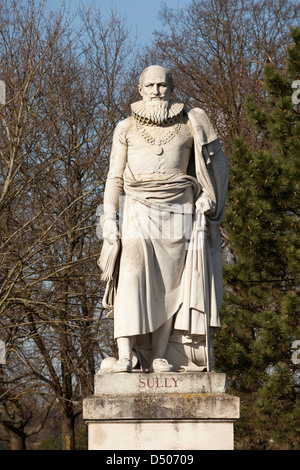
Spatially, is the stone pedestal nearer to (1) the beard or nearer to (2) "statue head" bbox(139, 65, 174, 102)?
(1) the beard

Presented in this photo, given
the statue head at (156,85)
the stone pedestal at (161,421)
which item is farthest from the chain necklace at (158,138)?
the stone pedestal at (161,421)

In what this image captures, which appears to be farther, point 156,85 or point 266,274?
point 266,274

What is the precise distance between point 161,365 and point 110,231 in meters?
1.10

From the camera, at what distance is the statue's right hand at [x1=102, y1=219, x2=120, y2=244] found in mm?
7245

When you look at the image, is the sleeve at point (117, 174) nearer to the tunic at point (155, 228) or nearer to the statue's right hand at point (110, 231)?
the tunic at point (155, 228)

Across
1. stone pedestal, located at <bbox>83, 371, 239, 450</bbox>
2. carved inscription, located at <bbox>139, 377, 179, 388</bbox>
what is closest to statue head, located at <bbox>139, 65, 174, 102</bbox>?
carved inscription, located at <bbox>139, 377, 179, 388</bbox>

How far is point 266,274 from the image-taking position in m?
15.1

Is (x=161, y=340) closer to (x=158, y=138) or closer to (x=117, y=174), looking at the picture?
(x=117, y=174)

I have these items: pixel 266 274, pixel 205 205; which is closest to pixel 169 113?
pixel 205 205

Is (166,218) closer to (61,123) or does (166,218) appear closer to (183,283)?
(183,283)

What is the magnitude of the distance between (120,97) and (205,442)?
539 inches

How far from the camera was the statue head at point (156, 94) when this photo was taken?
7.53 meters

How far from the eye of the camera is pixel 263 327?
1358cm
